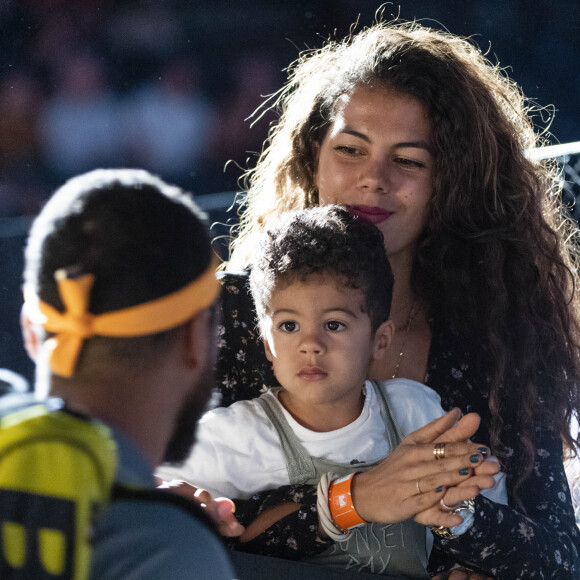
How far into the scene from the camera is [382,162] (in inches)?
85.2

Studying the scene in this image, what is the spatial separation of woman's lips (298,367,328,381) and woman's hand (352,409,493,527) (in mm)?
239

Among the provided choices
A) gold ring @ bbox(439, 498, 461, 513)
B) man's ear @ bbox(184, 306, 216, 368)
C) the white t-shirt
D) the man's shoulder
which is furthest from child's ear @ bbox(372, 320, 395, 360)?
the man's shoulder

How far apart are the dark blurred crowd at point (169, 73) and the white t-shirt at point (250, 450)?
3.41 m

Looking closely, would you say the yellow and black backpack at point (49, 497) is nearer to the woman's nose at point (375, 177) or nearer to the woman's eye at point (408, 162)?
the woman's nose at point (375, 177)

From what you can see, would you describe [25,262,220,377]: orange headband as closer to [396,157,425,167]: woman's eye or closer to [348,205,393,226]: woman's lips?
[348,205,393,226]: woman's lips

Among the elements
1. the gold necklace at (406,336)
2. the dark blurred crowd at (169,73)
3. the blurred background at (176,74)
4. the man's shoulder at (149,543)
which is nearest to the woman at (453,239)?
the gold necklace at (406,336)

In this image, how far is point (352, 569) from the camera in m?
1.64

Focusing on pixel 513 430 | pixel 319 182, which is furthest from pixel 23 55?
pixel 513 430

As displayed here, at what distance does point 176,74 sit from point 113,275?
19.2 ft

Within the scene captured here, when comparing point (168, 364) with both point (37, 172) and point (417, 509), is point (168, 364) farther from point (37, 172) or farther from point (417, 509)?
point (37, 172)

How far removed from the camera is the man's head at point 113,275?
0.94 metres

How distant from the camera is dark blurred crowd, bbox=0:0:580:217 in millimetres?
5602

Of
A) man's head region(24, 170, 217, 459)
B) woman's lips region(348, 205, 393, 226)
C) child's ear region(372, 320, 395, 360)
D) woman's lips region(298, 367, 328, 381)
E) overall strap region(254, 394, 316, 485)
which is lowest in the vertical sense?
overall strap region(254, 394, 316, 485)

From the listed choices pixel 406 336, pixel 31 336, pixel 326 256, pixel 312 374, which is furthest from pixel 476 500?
pixel 31 336
